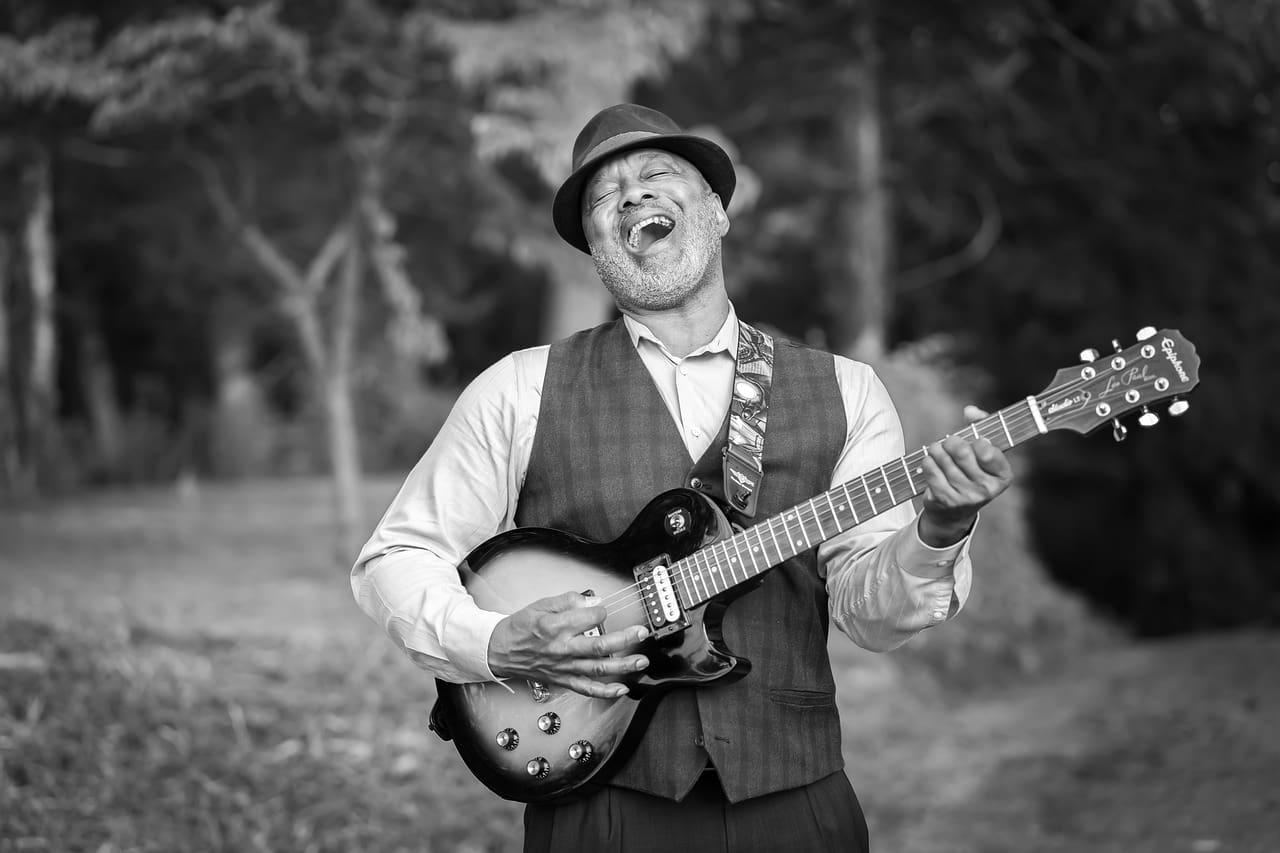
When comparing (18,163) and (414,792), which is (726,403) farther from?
(18,163)

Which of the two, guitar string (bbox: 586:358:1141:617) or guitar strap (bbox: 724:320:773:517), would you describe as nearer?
guitar string (bbox: 586:358:1141:617)

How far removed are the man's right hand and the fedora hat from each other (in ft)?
2.95

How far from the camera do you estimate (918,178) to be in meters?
15.4

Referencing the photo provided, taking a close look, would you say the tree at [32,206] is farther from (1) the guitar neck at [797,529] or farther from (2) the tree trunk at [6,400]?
(1) the guitar neck at [797,529]

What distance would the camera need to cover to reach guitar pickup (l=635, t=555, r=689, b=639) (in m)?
2.69

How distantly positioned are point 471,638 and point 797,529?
666 mm

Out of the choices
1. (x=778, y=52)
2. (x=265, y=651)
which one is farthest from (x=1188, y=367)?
(x=778, y=52)

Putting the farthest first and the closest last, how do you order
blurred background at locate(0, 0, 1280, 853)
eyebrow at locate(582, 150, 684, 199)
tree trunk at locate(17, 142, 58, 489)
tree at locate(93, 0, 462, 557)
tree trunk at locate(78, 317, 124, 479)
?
1. tree trunk at locate(78, 317, 124, 479)
2. tree trunk at locate(17, 142, 58, 489)
3. tree at locate(93, 0, 462, 557)
4. blurred background at locate(0, 0, 1280, 853)
5. eyebrow at locate(582, 150, 684, 199)

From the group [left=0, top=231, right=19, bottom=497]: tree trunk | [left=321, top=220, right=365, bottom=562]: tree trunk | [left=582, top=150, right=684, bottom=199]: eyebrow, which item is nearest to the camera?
[left=582, top=150, right=684, bottom=199]: eyebrow

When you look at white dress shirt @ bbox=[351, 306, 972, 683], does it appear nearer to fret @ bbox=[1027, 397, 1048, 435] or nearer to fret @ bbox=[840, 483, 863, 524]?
fret @ bbox=[840, 483, 863, 524]

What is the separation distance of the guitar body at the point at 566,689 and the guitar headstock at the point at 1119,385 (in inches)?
26.6

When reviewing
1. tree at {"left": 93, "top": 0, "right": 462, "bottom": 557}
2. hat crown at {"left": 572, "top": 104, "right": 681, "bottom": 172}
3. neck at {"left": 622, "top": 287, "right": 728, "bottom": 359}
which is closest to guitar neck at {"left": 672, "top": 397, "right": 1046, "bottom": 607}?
neck at {"left": 622, "top": 287, "right": 728, "bottom": 359}

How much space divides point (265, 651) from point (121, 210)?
28.2ft

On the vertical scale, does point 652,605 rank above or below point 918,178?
below
